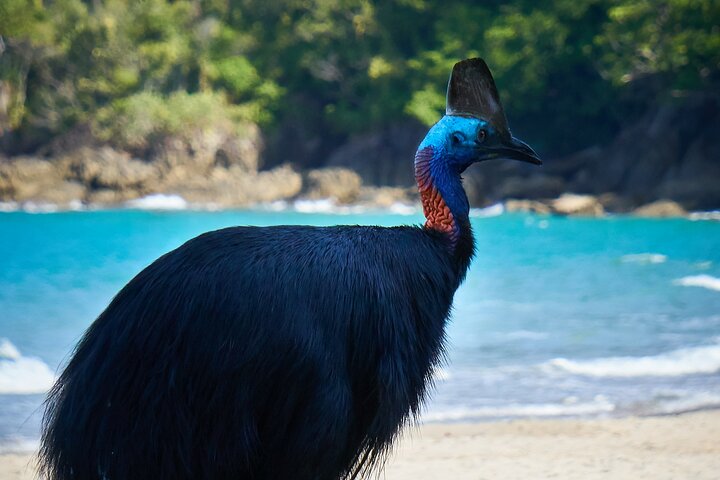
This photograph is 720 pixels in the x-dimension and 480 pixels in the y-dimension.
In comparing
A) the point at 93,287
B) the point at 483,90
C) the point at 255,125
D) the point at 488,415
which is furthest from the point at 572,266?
the point at 255,125

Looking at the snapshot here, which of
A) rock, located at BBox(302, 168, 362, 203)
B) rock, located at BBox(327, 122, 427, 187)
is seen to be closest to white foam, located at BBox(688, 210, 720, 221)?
rock, located at BBox(327, 122, 427, 187)

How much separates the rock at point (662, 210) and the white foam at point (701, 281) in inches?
531

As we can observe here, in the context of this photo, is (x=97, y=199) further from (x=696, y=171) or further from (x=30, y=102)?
(x=696, y=171)

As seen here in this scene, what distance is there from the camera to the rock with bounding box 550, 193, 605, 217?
2805cm

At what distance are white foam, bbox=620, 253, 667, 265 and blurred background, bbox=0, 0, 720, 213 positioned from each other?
11025 millimetres

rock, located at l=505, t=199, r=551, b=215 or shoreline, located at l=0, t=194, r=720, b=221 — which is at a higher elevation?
rock, located at l=505, t=199, r=551, b=215

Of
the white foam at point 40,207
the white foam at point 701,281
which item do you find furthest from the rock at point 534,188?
the white foam at point 701,281

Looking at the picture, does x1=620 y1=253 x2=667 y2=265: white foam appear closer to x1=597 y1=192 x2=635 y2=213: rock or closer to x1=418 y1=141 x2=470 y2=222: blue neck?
x1=597 y1=192 x2=635 y2=213: rock

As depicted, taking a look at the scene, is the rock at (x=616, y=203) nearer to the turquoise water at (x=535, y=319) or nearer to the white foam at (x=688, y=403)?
the turquoise water at (x=535, y=319)

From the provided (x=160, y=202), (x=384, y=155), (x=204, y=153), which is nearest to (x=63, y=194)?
(x=160, y=202)

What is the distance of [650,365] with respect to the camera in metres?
7.70

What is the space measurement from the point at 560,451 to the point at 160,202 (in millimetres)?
28756

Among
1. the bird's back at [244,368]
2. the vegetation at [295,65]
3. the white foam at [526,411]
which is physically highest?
the vegetation at [295,65]

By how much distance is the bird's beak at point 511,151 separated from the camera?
3.56 metres
